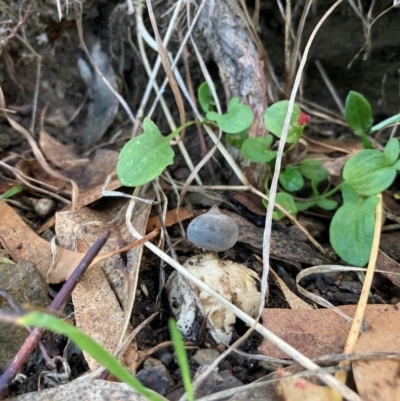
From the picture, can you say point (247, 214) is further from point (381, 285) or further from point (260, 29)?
point (260, 29)

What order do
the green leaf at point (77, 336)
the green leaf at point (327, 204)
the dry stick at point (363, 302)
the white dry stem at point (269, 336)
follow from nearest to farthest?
1. the green leaf at point (77, 336)
2. the white dry stem at point (269, 336)
3. the dry stick at point (363, 302)
4. the green leaf at point (327, 204)

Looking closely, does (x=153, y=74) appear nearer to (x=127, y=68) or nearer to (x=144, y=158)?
(x=127, y=68)

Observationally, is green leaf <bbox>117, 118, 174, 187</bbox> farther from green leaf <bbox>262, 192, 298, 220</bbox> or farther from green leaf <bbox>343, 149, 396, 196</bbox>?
green leaf <bbox>343, 149, 396, 196</bbox>

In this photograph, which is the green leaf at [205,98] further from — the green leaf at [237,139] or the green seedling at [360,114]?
the green seedling at [360,114]

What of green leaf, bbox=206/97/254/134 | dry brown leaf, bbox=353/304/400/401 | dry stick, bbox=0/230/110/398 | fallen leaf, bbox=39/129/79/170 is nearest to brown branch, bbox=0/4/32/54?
→ fallen leaf, bbox=39/129/79/170

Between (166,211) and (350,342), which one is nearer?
(350,342)

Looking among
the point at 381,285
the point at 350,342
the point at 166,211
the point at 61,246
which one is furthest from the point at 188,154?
the point at 350,342

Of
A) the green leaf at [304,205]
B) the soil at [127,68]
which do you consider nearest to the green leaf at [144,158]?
the soil at [127,68]
